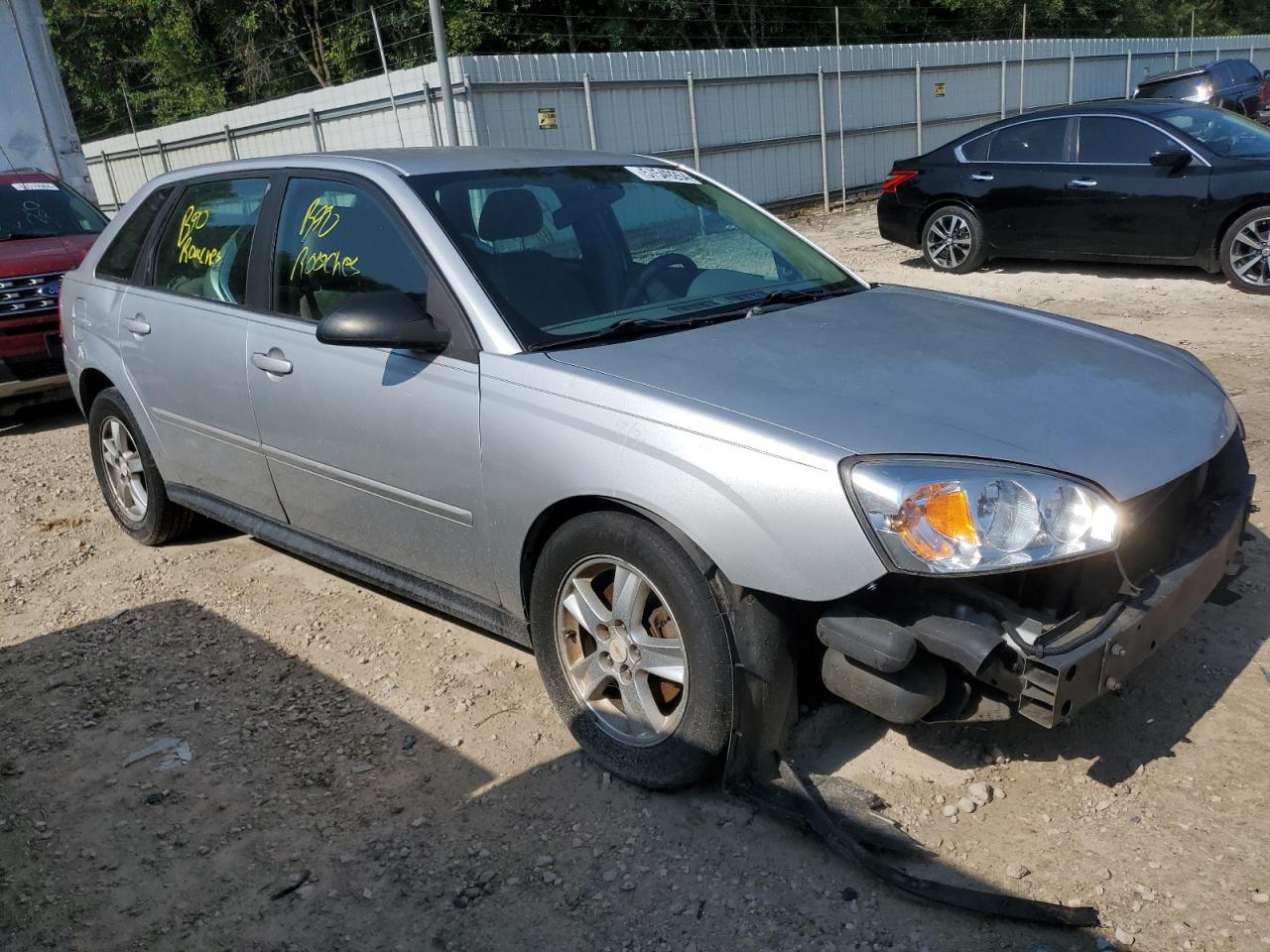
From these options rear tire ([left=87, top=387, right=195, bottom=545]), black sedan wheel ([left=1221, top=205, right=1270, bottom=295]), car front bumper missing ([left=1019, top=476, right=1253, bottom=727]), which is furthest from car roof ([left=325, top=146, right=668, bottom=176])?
black sedan wheel ([left=1221, top=205, right=1270, bottom=295])

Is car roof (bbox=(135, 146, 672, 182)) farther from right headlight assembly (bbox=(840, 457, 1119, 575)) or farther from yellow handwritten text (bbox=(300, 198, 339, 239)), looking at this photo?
right headlight assembly (bbox=(840, 457, 1119, 575))

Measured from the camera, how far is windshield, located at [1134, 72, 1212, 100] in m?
16.8

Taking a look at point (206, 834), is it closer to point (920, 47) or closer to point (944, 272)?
point (944, 272)

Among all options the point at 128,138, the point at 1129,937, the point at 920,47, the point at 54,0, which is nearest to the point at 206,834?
the point at 1129,937

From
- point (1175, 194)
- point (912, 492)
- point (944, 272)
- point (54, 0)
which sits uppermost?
point (54, 0)

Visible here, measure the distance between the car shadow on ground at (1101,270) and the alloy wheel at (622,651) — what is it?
8415mm

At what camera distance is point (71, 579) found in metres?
5.02

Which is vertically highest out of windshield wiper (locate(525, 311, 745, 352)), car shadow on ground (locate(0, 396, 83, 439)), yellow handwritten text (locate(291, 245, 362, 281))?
yellow handwritten text (locate(291, 245, 362, 281))

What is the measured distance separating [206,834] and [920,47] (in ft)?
65.1

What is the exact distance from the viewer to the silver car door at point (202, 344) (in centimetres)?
418

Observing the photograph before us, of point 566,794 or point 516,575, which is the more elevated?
point 516,575

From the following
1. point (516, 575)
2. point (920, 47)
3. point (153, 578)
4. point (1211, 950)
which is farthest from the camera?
point (920, 47)

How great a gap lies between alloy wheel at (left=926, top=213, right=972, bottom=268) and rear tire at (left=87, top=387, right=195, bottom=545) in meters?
8.08

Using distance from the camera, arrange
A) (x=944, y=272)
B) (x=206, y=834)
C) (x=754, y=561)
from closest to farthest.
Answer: (x=754, y=561) < (x=206, y=834) < (x=944, y=272)
